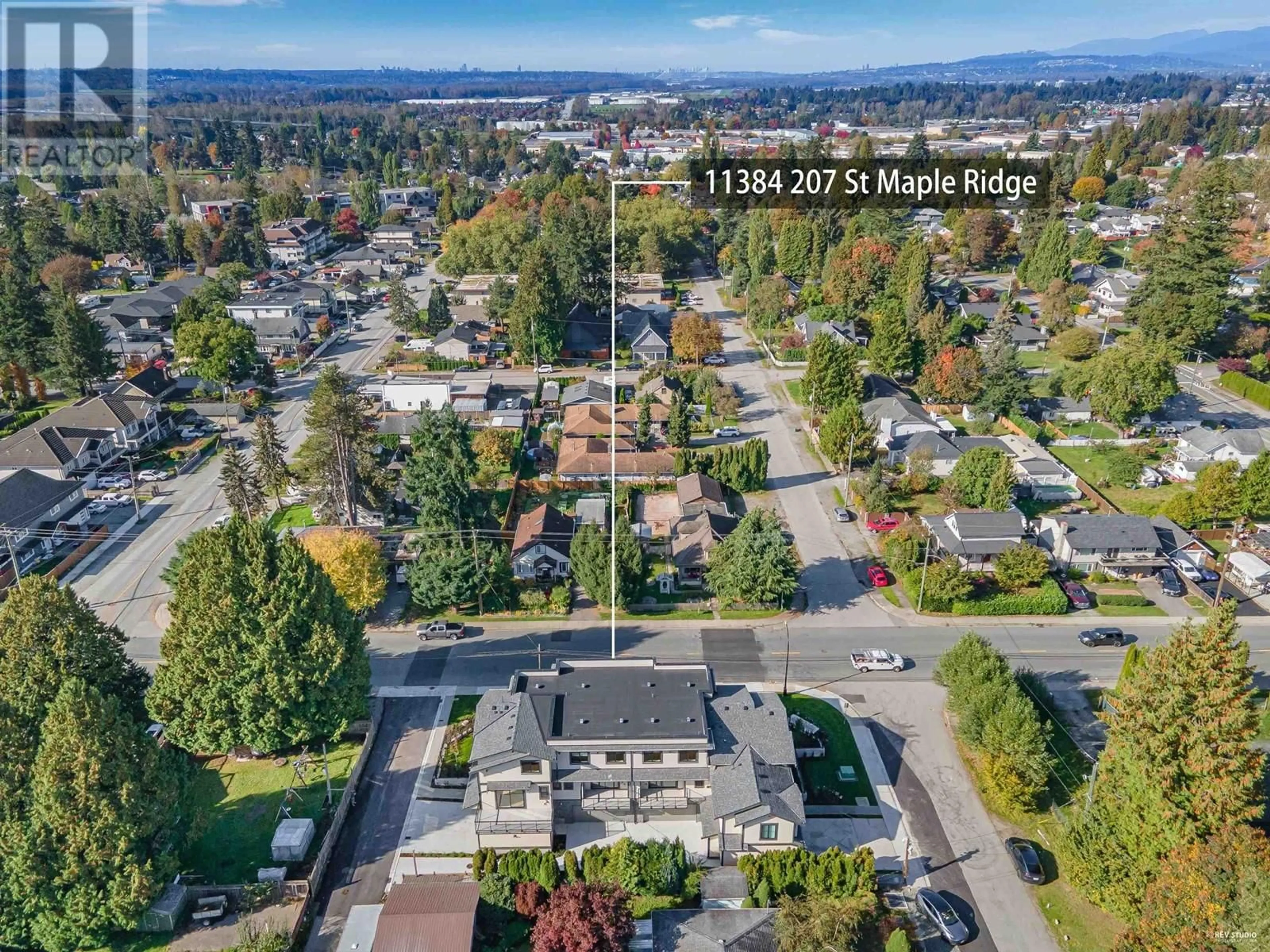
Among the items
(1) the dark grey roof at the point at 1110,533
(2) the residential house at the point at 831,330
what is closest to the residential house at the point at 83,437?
(2) the residential house at the point at 831,330

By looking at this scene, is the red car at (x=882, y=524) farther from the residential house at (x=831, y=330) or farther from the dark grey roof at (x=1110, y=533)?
the residential house at (x=831, y=330)

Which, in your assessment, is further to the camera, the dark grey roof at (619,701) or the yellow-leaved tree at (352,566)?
the yellow-leaved tree at (352,566)

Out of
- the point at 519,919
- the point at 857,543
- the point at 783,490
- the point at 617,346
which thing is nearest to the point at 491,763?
the point at 519,919

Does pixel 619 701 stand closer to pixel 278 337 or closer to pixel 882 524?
pixel 882 524

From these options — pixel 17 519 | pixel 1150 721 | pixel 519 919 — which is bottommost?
pixel 519 919

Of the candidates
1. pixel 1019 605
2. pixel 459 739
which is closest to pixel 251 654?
pixel 459 739

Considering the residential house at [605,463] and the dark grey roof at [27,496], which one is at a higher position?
the residential house at [605,463]

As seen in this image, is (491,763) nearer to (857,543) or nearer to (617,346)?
(857,543)
